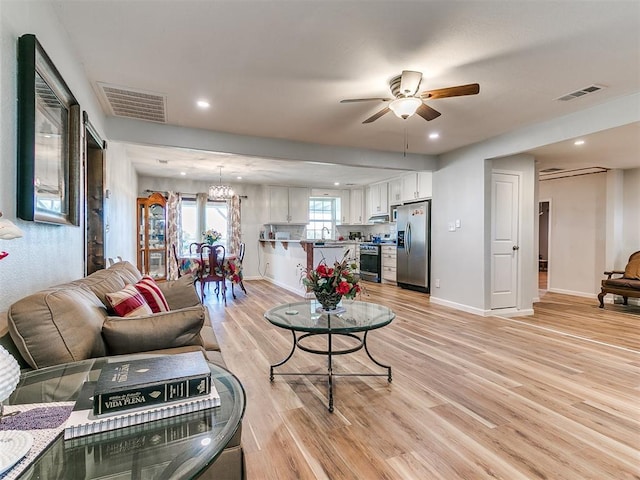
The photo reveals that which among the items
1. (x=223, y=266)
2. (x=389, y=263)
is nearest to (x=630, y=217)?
(x=389, y=263)

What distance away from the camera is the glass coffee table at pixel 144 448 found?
0.70 m

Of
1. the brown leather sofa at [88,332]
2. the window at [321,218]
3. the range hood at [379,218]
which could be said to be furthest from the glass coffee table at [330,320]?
the window at [321,218]

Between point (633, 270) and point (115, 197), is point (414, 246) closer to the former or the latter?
point (633, 270)

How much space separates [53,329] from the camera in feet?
3.95

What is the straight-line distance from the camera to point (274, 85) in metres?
2.90

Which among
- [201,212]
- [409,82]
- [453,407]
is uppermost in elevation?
[409,82]

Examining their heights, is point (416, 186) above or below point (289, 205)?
above

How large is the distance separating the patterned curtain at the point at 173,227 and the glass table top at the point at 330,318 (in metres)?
5.52

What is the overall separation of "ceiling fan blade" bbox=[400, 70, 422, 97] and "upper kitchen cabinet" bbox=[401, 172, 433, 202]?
3.64m

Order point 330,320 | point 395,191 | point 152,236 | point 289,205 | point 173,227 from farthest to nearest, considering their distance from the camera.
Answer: point 289,205, point 173,227, point 395,191, point 152,236, point 330,320

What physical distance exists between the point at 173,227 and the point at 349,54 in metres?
6.27

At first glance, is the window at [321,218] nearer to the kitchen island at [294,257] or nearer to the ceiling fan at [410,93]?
the kitchen island at [294,257]

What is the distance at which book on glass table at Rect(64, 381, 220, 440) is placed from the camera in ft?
2.61

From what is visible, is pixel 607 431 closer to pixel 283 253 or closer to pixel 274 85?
pixel 274 85
